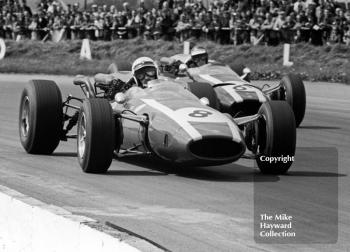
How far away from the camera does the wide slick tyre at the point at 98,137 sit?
9.53 meters

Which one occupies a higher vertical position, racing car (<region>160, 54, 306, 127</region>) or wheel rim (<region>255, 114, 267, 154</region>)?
wheel rim (<region>255, 114, 267, 154</region>)

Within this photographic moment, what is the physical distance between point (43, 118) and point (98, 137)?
1.77m

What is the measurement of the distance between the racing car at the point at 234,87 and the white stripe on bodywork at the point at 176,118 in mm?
3418

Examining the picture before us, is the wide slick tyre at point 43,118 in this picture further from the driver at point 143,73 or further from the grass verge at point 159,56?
the grass verge at point 159,56

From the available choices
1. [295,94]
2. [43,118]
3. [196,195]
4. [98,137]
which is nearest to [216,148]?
[196,195]

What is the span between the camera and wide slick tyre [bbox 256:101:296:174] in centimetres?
984

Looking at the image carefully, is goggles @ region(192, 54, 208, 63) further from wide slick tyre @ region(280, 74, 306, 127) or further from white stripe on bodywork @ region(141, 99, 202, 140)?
white stripe on bodywork @ region(141, 99, 202, 140)

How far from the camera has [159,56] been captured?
3077cm

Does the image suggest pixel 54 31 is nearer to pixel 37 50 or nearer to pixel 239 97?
pixel 37 50

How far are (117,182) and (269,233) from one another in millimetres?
2855

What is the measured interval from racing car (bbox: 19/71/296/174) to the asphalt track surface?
23 cm

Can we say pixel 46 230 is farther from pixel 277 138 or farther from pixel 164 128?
pixel 277 138

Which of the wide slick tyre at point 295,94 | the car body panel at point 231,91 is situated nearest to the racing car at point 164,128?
the car body panel at point 231,91

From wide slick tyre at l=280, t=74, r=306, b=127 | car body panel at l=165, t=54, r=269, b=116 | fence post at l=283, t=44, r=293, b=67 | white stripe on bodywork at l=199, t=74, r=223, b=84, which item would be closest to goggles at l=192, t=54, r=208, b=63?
car body panel at l=165, t=54, r=269, b=116
